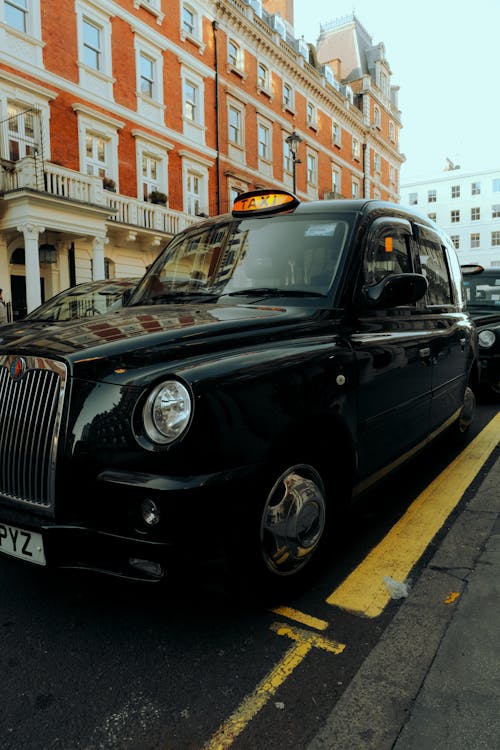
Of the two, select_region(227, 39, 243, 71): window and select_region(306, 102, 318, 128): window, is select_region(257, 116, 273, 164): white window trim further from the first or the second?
select_region(306, 102, 318, 128): window

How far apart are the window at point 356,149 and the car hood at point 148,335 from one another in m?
37.2

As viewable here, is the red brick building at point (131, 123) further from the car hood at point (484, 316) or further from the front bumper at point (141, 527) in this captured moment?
the front bumper at point (141, 527)

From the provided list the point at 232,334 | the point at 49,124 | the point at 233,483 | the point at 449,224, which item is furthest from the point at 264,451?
the point at 449,224

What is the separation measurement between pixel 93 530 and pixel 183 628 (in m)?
0.67

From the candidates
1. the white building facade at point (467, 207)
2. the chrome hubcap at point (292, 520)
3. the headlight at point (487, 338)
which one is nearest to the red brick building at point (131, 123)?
the headlight at point (487, 338)

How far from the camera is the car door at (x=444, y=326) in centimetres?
377

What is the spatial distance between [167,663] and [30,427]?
3.32 ft

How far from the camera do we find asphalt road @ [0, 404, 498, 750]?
170 centimetres

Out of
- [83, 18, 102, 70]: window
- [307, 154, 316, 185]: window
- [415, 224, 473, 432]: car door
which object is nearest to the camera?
[415, 224, 473, 432]: car door

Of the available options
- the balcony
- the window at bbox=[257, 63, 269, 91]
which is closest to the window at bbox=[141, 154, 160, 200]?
the balcony

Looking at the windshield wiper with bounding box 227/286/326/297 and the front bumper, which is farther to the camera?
the windshield wiper with bounding box 227/286/326/297

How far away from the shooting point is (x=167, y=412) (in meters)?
1.88

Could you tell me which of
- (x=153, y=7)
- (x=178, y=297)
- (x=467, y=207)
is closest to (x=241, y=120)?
(x=153, y=7)

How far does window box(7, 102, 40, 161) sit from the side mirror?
15.4m
